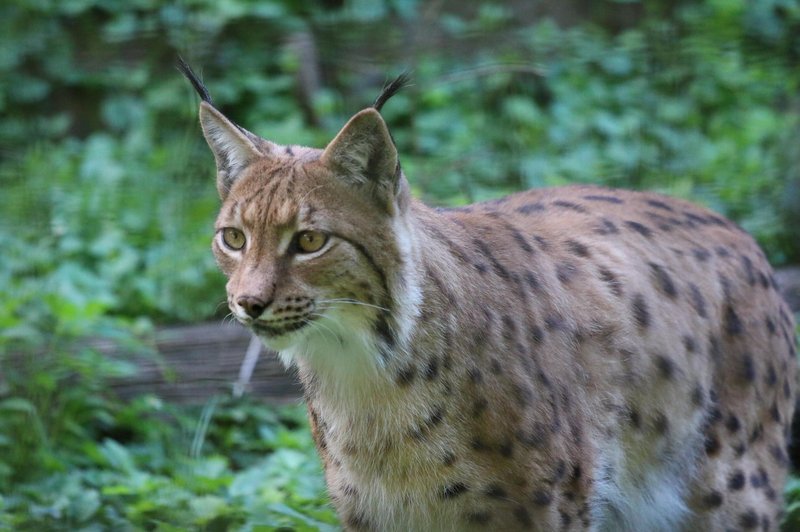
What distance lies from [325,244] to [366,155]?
1.03 ft

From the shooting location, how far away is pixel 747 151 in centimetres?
844

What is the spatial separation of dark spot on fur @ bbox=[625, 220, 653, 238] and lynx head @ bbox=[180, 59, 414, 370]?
1232 mm

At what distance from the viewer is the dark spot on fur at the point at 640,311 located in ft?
14.4

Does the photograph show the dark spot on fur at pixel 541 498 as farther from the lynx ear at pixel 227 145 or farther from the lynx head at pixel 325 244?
the lynx ear at pixel 227 145

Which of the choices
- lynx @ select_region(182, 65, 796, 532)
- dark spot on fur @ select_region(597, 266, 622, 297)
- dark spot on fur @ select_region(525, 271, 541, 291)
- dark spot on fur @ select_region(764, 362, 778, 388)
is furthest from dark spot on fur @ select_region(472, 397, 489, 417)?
Answer: dark spot on fur @ select_region(764, 362, 778, 388)

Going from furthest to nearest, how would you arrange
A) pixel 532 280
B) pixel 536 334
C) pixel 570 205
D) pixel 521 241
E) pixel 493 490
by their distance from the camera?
1. pixel 570 205
2. pixel 521 241
3. pixel 532 280
4. pixel 536 334
5. pixel 493 490

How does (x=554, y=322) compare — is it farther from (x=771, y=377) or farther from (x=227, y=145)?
(x=227, y=145)

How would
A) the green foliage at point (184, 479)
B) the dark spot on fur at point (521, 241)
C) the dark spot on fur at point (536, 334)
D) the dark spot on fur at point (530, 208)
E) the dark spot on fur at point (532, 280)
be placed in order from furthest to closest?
the green foliage at point (184, 479)
the dark spot on fur at point (530, 208)
the dark spot on fur at point (521, 241)
the dark spot on fur at point (532, 280)
the dark spot on fur at point (536, 334)

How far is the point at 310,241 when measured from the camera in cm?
365

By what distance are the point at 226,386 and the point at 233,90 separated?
12.8ft

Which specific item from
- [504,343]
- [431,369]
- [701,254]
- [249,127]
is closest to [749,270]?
[701,254]

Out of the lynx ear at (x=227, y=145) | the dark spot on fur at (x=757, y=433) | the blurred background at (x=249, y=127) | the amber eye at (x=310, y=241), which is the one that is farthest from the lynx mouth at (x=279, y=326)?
the dark spot on fur at (x=757, y=433)

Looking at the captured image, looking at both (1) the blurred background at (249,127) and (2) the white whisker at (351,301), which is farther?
(1) the blurred background at (249,127)

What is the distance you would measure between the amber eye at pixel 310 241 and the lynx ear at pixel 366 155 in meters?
0.24
